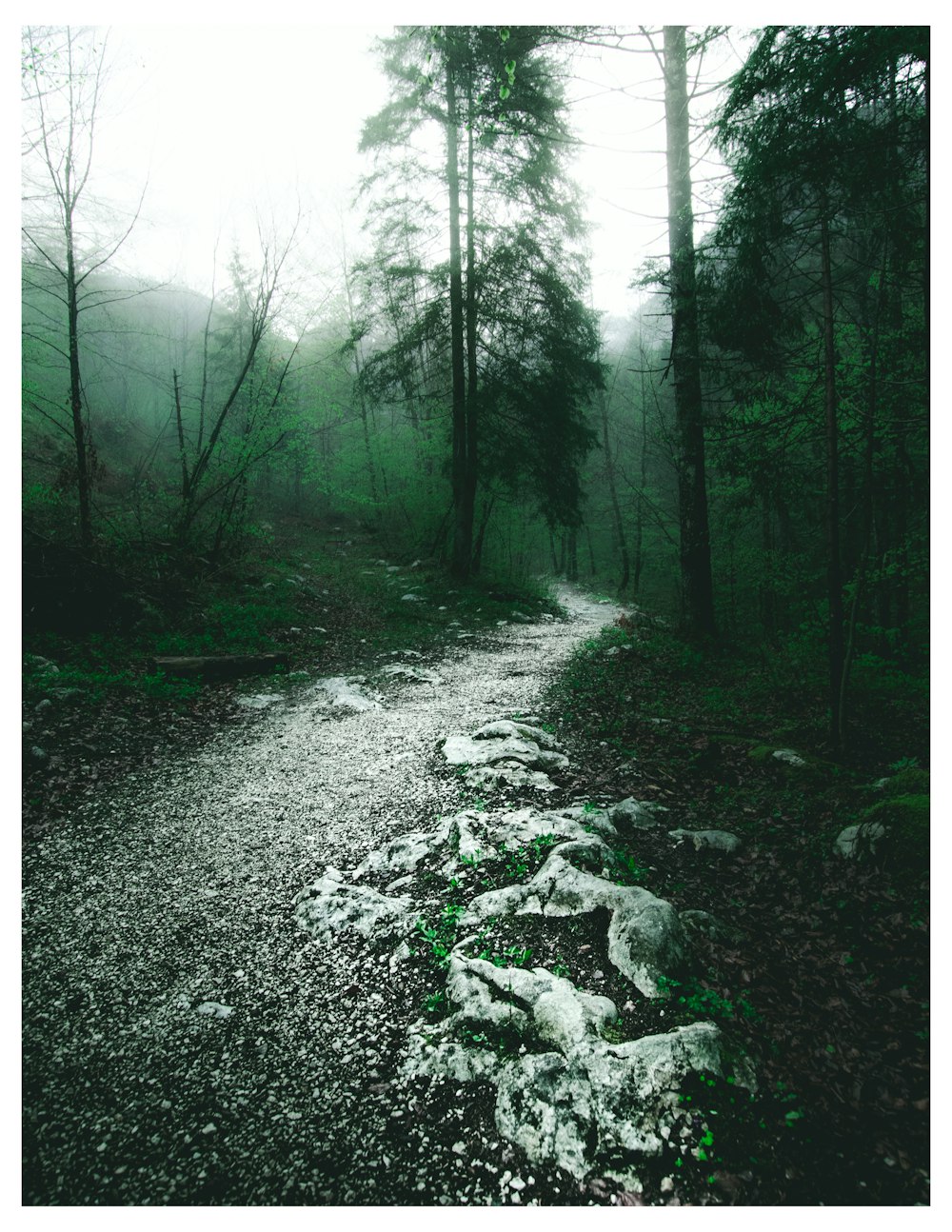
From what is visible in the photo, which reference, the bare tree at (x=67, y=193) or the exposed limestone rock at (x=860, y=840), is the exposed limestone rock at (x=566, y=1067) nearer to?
the exposed limestone rock at (x=860, y=840)

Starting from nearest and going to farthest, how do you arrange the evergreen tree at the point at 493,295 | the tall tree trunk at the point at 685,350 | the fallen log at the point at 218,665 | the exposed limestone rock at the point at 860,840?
1. the exposed limestone rock at the point at 860,840
2. the fallen log at the point at 218,665
3. the tall tree trunk at the point at 685,350
4. the evergreen tree at the point at 493,295

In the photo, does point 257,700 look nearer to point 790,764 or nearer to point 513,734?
point 513,734

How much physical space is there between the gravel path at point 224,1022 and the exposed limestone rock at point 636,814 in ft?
3.85

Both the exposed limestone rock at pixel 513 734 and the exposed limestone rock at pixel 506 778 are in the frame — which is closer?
the exposed limestone rock at pixel 506 778

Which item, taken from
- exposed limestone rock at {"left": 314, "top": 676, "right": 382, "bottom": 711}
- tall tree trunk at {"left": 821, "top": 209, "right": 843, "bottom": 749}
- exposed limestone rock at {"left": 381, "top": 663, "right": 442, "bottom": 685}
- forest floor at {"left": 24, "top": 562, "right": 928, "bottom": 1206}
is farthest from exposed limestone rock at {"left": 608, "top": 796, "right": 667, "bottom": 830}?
exposed limestone rock at {"left": 381, "top": 663, "right": 442, "bottom": 685}

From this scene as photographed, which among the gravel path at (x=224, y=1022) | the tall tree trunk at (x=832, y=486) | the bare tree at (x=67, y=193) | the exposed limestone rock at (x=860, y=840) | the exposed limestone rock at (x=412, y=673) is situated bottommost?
the gravel path at (x=224, y=1022)

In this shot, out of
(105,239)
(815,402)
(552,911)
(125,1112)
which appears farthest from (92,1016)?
(105,239)

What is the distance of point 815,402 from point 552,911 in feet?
19.9

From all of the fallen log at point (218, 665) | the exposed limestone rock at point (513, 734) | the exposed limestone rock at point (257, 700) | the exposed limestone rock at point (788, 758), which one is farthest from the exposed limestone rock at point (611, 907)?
the fallen log at point (218, 665)

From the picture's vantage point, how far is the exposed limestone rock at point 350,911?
2.60 metres

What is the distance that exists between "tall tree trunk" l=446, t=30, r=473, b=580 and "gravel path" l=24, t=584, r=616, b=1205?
31.9 feet

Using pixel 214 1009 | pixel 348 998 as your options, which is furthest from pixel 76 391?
pixel 348 998

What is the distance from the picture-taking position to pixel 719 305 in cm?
624

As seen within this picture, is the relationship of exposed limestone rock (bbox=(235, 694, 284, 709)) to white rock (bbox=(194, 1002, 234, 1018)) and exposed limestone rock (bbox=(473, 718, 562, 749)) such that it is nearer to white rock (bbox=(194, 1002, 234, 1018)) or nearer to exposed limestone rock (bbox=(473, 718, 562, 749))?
exposed limestone rock (bbox=(473, 718, 562, 749))
